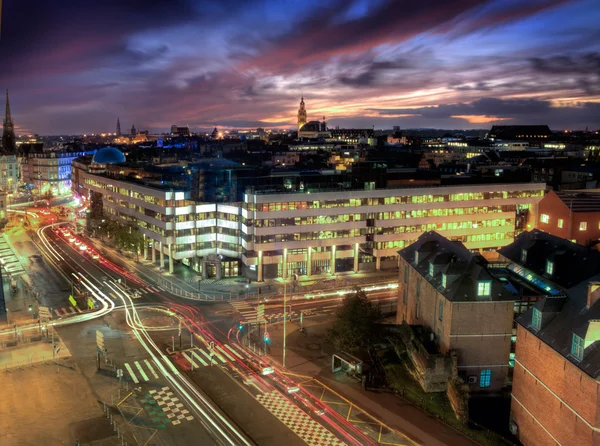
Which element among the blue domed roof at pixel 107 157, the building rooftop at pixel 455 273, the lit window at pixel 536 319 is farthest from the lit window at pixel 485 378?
the blue domed roof at pixel 107 157

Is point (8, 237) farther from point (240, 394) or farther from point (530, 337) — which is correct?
point (530, 337)

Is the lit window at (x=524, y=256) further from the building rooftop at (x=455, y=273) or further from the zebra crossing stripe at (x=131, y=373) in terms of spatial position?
the zebra crossing stripe at (x=131, y=373)

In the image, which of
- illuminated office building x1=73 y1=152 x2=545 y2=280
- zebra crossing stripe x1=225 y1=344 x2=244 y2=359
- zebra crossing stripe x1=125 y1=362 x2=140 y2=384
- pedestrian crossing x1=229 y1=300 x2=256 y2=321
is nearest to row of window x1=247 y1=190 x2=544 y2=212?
illuminated office building x1=73 y1=152 x2=545 y2=280

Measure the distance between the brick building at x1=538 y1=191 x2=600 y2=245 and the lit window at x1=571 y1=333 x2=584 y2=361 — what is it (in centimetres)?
5798

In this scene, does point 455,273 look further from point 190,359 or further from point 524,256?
point 190,359

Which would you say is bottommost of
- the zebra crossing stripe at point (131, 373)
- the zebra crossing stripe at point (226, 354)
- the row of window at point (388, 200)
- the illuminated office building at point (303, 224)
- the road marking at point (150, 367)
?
the zebra crossing stripe at point (226, 354)

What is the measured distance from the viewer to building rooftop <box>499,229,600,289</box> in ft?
178

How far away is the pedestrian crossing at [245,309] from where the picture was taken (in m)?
65.7

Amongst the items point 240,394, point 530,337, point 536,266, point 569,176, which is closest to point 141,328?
point 240,394

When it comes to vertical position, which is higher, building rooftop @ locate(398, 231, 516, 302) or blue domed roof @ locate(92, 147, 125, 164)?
blue domed roof @ locate(92, 147, 125, 164)

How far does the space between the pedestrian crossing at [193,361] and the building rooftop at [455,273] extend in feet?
70.2

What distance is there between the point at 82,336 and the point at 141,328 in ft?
21.0

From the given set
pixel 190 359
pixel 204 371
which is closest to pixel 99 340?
pixel 190 359

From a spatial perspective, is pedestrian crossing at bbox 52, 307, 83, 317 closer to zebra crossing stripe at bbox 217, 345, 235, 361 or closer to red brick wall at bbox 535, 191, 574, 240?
zebra crossing stripe at bbox 217, 345, 235, 361
